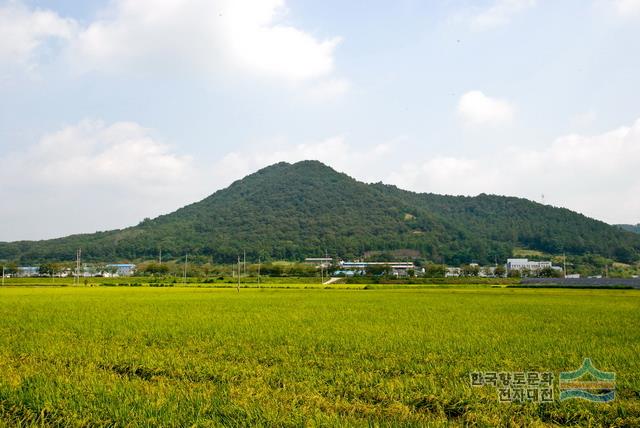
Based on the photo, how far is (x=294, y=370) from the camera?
11078 mm

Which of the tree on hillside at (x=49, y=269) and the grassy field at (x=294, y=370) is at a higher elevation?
the grassy field at (x=294, y=370)

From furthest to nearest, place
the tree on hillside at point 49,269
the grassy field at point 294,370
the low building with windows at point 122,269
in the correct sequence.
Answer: the low building with windows at point 122,269 < the tree on hillside at point 49,269 < the grassy field at point 294,370

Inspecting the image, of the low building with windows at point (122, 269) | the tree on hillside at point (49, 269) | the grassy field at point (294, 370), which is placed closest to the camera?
the grassy field at point (294, 370)

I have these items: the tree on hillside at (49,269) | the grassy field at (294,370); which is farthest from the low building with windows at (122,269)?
the grassy field at (294,370)

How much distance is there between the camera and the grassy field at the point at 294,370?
7.72 meters

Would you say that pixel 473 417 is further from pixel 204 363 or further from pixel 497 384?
pixel 204 363

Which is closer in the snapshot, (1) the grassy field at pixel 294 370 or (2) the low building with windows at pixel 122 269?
(1) the grassy field at pixel 294 370

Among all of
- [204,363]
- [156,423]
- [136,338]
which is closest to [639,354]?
[204,363]

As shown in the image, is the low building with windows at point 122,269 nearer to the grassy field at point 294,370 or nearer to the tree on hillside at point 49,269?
the tree on hillside at point 49,269

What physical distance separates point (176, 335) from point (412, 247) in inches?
6820

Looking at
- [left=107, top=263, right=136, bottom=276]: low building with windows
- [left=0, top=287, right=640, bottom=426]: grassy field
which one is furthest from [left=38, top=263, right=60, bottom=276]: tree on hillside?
[left=0, top=287, right=640, bottom=426]: grassy field

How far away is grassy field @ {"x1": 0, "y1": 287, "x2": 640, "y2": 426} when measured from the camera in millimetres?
7723

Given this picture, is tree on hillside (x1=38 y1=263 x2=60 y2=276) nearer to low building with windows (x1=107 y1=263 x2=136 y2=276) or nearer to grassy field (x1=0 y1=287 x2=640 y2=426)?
low building with windows (x1=107 y1=263 x2=136 y2=276)

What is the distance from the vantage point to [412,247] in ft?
609
